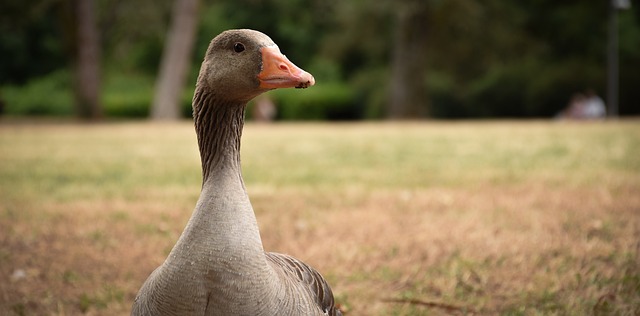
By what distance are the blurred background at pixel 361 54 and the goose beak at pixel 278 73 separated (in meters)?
21.0

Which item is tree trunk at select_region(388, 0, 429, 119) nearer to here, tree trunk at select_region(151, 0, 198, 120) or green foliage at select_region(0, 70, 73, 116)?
tree trunk at select_region(151, 0, 198, 120)

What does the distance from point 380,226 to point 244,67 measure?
3.24 m

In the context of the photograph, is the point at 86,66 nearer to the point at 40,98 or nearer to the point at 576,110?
the point at 40,98

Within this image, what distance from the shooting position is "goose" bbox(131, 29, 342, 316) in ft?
6.93

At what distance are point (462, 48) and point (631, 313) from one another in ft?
98.0

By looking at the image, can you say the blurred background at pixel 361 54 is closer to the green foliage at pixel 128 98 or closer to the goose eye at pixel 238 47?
the green foliage at pixel 128 98

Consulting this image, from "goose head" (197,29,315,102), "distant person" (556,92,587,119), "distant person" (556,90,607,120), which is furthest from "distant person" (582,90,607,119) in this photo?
"goose head" (197,29,315,102)

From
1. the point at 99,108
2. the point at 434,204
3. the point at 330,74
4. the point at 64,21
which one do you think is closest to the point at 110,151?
the point at 434,204

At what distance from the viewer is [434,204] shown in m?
6.13

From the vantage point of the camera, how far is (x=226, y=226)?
2.14m

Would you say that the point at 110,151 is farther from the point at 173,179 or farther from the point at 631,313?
the point at 631,313

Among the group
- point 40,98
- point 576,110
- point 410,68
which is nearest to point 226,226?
point 576,110

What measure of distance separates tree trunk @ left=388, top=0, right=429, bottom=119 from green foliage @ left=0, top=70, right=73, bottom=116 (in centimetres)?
1971

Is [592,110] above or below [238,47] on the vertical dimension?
below
